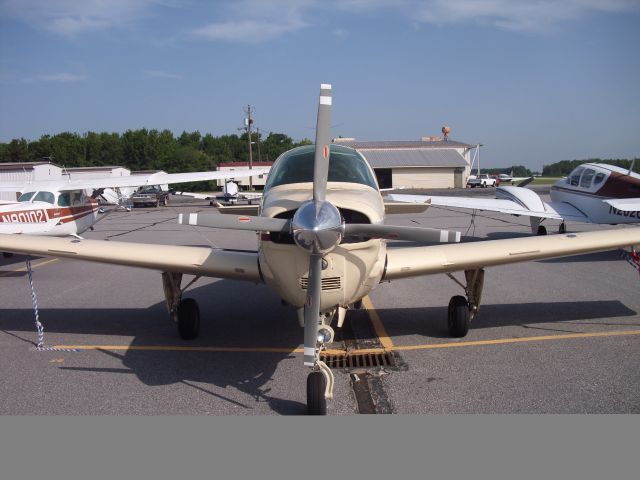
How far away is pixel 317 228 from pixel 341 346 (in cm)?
255

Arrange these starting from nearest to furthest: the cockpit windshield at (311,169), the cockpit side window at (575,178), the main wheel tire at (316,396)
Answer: the main wheel tire at (316,396)
the cockpit windshield at (311,169)
the cockpit side window at (575,178)

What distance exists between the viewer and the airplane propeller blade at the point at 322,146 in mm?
4207

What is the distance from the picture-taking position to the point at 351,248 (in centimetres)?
451

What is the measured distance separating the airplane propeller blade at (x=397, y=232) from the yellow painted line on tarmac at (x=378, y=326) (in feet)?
7.03

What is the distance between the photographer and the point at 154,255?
6207 millimetres

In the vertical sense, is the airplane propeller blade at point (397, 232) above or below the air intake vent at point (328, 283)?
above

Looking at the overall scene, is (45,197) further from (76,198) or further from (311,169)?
(311,169)

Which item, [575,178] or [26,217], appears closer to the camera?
[26,217]

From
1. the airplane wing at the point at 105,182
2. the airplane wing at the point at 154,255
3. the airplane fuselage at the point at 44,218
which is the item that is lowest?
the airplane fuselage at the point at 44,218

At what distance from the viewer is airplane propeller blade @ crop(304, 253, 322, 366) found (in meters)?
4.23

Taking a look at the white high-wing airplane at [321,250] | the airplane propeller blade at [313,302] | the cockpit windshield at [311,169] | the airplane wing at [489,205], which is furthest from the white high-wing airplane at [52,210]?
the airplane propeller blade at [313,302]

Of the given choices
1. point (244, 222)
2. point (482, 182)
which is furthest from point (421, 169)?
point (244, 222)

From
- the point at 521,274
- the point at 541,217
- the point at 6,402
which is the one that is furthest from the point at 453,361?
the point at 541,217

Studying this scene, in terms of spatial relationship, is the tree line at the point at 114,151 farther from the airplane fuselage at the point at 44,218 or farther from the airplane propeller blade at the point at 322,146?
the airplane propeller blade at the point at 322,146
